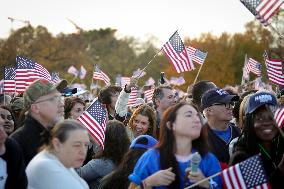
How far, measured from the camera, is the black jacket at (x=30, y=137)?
6.24 meters

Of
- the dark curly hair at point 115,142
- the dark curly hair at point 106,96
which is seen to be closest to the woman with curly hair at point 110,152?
the dark curly hair at point 115,142

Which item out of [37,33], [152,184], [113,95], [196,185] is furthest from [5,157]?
[37,33]

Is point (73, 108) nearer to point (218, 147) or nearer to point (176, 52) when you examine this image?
point (218, 147)

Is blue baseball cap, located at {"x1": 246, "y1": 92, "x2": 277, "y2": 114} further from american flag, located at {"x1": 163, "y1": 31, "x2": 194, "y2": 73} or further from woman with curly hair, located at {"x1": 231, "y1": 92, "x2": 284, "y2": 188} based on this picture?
american flag, located at {"x1": 163, "y1": 31, "x2": 194, "y2": 73}

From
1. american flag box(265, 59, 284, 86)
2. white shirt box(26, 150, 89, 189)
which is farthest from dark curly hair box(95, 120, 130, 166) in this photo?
american flag box(265, 59, 284, 86)

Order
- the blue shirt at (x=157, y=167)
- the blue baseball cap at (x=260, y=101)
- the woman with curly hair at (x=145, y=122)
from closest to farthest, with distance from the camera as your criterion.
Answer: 1. the blue shirt at (x=157, y=167)
2. the blue baseball cap at (x=260, y=101)
3. the woman with curly hair at (x=145, y=122)

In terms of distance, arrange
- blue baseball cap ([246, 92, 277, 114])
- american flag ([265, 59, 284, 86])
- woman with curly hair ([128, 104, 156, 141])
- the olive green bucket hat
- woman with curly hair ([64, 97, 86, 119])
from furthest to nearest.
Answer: american flag ([265, 59, 284, 86])
woman with curly hair ([64, 97, 86, 119])
woman with curly hair ([128, 104, 156, 141])
the olive green bucket hat
blue baseball cap ([246, 92, 277, 114])

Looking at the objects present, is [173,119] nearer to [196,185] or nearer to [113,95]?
[196,185]

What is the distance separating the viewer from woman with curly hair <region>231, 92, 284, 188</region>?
6062mm

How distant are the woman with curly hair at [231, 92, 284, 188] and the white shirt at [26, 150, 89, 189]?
1.48m

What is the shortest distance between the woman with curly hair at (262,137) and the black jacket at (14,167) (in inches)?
→ 71.8

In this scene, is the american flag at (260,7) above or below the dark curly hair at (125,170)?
above

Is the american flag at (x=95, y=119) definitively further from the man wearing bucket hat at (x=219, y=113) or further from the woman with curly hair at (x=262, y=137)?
the woman with curly hair at (x=262, y=137)

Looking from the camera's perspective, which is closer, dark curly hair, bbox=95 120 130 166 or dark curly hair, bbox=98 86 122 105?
dark curly hair, bbox=95 120 130 166
